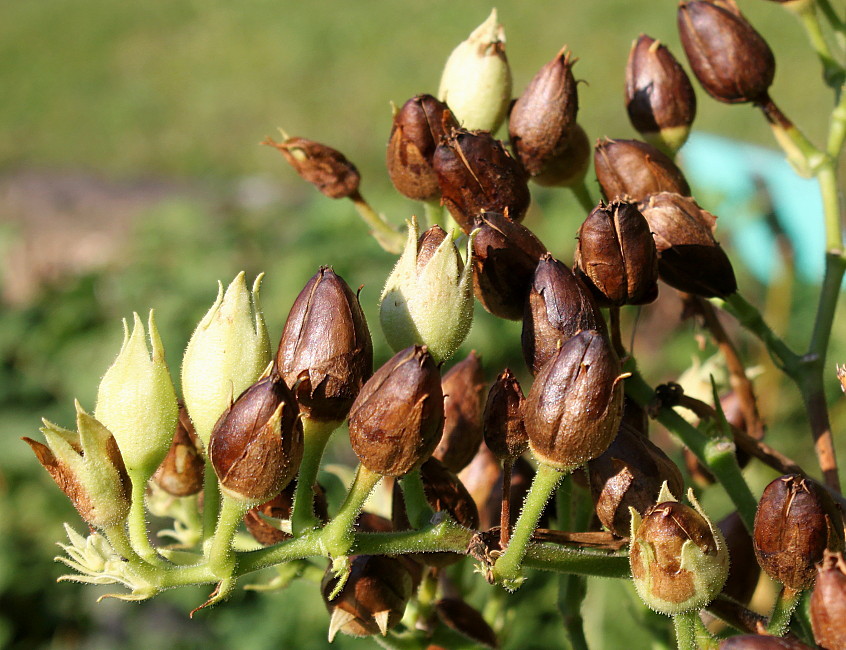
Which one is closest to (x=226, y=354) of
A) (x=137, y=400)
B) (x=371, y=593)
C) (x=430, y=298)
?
(x=137, y=400)

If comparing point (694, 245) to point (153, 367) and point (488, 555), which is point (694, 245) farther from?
point (153, 367)

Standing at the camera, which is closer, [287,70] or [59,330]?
[59,330]

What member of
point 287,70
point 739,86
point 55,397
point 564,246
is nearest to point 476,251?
point 739,86

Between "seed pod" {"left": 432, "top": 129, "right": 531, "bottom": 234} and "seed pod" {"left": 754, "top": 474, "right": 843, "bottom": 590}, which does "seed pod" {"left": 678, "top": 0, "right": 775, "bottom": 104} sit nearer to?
"seed pod" {"left": 432, "top": 129, "right": 531, "bottom": 234}

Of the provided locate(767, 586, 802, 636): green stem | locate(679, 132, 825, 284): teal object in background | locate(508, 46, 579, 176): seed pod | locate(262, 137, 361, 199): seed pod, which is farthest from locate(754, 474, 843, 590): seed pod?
locate(679, 132, 825, 284): teal object in background

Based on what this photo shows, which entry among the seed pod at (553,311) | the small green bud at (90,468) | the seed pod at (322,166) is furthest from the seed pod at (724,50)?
the small green bud at (90,468)
